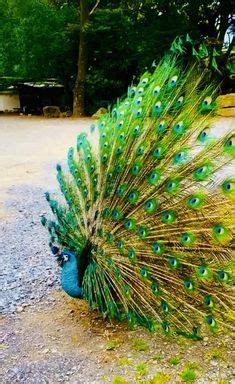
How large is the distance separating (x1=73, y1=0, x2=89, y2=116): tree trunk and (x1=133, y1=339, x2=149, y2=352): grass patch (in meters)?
13.5

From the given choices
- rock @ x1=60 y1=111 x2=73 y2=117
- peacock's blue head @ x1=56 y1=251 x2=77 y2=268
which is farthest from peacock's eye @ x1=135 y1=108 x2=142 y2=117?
rock @ x1=60 y1=111 x2=73 y2=117

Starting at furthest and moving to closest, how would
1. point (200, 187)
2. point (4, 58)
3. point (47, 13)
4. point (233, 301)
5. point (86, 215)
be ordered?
point (4, 58)
point (47, 13)
point (86, 215)
point (200, 187)
point (233, 301)

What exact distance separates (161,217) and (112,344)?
92 centimetres

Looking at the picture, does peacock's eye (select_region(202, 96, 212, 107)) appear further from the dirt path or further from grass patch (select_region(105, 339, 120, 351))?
grass patch (select_region(105, 339, 120, 351))

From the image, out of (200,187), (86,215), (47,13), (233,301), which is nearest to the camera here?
(233,301)

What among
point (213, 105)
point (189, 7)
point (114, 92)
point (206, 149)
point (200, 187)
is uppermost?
point (189, 7)

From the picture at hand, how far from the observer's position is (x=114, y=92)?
16.2 m

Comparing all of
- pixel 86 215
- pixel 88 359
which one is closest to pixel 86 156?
pixel 86 215

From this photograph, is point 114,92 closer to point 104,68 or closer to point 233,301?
point 104,68

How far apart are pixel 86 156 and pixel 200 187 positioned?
2.83 feet

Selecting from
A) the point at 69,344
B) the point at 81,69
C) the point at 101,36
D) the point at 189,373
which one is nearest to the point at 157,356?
the point at 189,373

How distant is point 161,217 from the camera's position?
108 inches

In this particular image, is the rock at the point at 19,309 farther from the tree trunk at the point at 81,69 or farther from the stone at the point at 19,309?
the tree trunk at the point at 81,69

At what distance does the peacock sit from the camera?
8.71 feet
